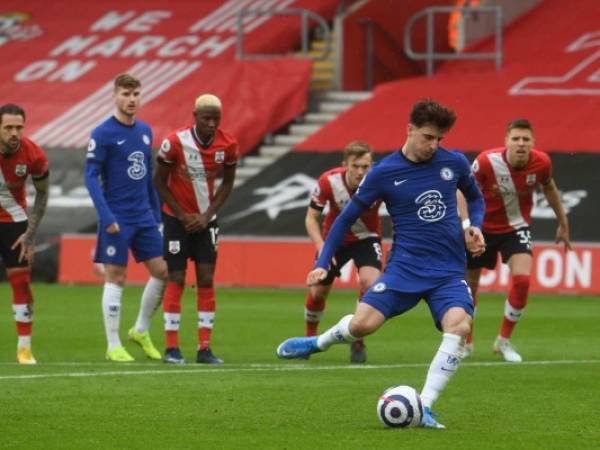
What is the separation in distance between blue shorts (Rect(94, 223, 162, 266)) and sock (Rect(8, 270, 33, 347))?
2.39 feet

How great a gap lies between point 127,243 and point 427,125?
5.03 meters

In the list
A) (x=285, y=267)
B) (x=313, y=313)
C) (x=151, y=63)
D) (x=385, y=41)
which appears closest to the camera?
(x=313, y=313)

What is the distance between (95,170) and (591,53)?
17.4 meters

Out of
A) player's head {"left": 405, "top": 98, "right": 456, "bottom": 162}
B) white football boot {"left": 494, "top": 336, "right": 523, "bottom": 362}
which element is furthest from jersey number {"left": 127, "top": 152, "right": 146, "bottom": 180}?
player's head {"left": 405, "top": 98, "right": 456, "bottom": 162}

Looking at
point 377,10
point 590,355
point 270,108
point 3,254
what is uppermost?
point 377,10

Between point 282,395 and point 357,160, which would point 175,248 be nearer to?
point 357,160

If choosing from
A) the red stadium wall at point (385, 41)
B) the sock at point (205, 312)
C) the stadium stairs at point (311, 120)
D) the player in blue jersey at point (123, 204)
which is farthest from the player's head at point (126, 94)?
the red stadium wall at point (385, 41)

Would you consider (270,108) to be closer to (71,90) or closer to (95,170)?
(71,90)

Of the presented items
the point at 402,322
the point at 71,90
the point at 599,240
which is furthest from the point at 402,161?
the point at 71,90

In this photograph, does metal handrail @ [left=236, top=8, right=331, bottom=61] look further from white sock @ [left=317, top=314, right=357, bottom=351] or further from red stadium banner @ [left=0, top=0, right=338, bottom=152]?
white sock @ [left=317, top=314, right=357, bottom=351]

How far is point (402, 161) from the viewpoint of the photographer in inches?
402

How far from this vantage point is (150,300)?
48.1 ft

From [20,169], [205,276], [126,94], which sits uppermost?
[126,94]

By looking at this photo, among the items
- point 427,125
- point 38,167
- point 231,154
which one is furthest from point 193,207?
point 427,125
